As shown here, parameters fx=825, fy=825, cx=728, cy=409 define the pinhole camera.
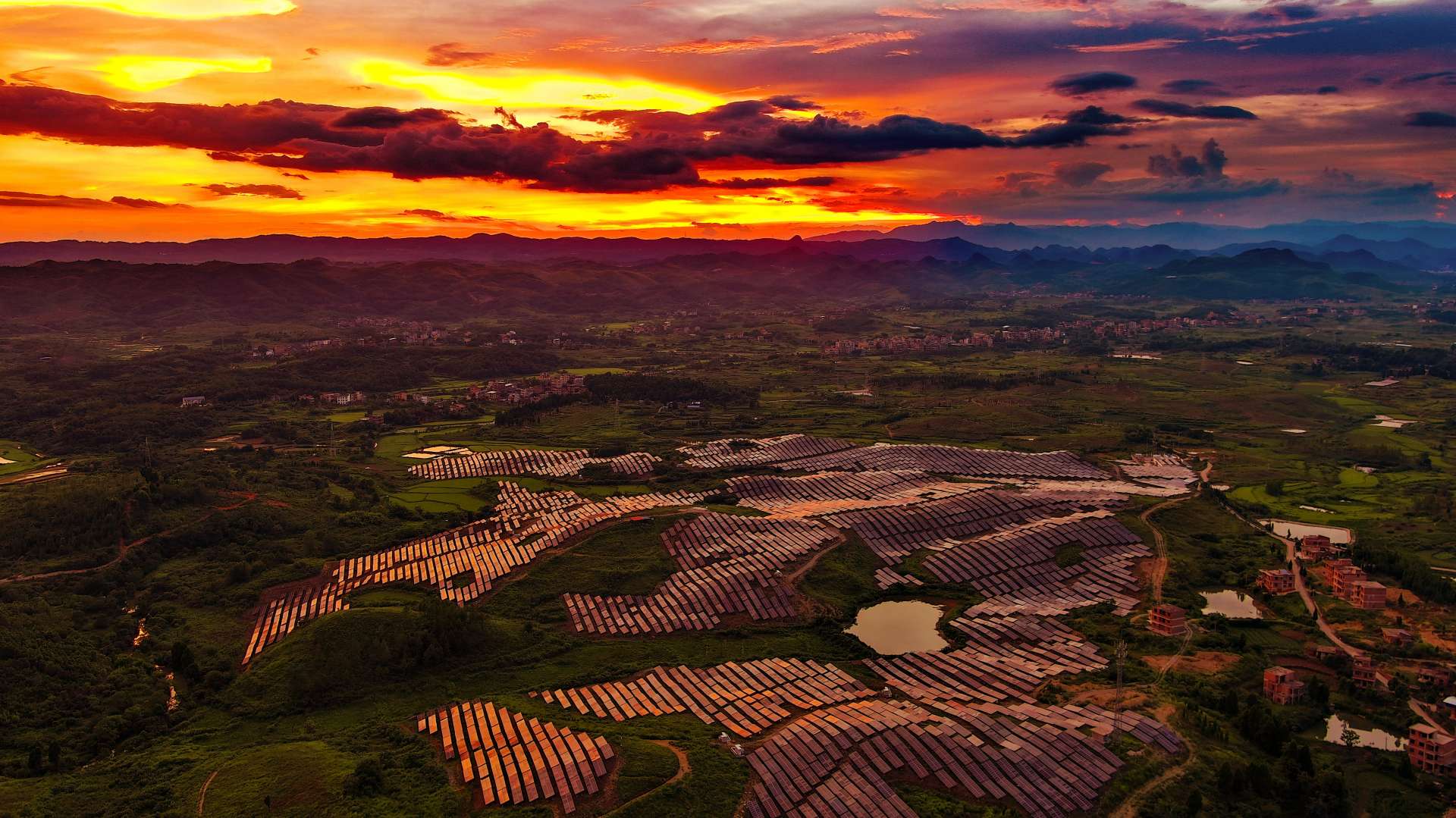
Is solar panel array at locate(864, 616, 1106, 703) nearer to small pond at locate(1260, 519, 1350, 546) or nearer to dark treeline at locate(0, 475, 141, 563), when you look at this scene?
small pond at locate(1260, 519, 1350, 546)

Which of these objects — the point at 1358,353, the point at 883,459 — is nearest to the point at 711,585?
the point at 883,459

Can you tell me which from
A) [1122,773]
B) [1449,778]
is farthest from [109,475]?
[1449,778]

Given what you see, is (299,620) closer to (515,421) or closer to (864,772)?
(864,772)

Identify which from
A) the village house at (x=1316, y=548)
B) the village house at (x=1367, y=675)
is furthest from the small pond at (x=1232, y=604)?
the village house at (x=1316, y=548)

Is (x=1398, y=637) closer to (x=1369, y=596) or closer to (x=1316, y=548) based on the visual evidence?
(x=1369, y=596)

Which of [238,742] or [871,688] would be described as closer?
[238,742]

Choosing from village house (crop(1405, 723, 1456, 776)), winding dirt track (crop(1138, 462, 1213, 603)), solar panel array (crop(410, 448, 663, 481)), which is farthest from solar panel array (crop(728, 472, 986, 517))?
village house (crop(1405, 723, 1456, 776))
